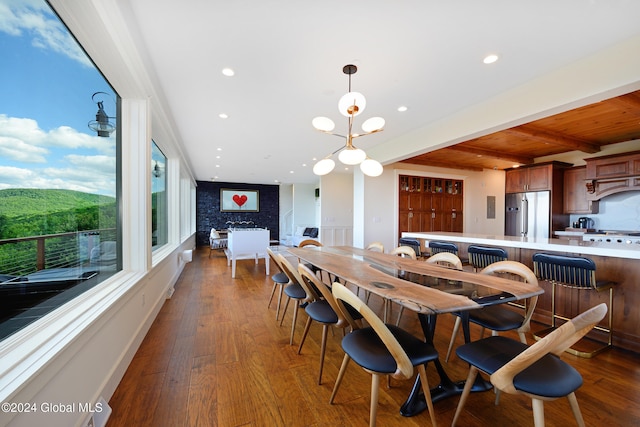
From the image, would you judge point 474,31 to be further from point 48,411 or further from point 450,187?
point 450,187

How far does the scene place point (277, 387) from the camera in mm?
1734

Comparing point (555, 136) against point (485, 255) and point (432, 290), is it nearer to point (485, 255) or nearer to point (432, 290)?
point (485, 255)

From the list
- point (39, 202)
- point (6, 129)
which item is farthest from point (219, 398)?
point (6, 129)

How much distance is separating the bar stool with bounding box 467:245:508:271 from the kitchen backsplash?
3.52 metres

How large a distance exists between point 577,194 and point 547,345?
5744 mm

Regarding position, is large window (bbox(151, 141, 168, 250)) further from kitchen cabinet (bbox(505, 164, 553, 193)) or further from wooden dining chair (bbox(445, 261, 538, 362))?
kitchen cabinet (bbox(505, 164, 553, 193))

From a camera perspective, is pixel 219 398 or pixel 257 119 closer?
pixel 219 398

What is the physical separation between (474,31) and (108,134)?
9.54ft

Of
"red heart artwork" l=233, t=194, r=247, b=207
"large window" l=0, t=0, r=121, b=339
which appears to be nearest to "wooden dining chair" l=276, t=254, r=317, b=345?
"large window" l=0, t=0, r=121, b=339

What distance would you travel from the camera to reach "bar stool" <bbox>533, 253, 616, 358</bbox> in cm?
211

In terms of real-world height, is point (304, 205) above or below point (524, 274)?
above

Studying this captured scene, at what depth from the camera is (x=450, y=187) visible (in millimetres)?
6375

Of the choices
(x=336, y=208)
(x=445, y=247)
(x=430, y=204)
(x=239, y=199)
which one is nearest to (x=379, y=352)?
(x=445, y=247)

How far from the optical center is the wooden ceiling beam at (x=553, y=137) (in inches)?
140
